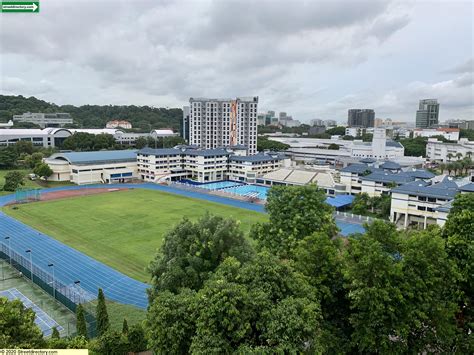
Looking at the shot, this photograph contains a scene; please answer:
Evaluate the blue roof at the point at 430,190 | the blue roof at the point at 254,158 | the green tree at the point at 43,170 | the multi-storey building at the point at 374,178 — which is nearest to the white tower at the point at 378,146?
the blue roof at the point at 254,158

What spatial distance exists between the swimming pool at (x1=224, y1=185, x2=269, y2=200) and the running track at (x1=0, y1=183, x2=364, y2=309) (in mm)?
14747

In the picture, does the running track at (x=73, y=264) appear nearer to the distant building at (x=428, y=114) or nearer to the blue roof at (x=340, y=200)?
the blue roof at (x=340, y=200)

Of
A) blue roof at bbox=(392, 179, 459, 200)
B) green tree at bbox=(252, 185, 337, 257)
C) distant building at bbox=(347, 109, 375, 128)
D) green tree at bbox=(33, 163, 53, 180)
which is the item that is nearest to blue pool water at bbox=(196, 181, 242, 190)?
green tree at bbox=(33, 163, 53, 180)

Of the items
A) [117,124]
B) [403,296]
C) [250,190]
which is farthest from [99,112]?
[403,296]

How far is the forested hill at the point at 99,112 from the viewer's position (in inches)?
5069

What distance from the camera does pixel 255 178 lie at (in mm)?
57781

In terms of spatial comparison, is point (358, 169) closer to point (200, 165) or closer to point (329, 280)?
point (200, 165)

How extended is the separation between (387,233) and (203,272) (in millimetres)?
7188

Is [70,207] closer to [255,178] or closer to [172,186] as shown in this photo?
[172,186]

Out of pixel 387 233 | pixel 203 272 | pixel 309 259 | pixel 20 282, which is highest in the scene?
pixel 387 233

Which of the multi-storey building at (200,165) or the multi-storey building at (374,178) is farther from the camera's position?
the multi-storey building at (200,165)

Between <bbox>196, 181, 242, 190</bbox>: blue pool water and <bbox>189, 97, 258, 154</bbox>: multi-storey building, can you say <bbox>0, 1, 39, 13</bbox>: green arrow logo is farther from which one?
<bbox>189, 97, 258, 154</bbox>: multi-storey building

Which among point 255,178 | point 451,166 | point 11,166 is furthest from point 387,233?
point 11,166

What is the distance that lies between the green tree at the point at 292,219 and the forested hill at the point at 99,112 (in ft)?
383
